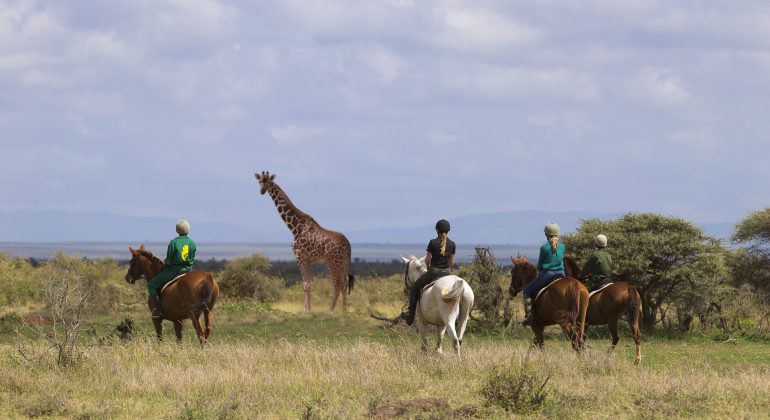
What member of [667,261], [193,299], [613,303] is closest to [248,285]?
[667,261]

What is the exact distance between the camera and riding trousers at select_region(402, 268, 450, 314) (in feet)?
51.8

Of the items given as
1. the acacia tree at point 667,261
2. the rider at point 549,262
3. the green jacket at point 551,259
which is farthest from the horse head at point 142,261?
the acacia tree at point 667,261

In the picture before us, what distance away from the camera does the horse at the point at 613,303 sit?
1747cm

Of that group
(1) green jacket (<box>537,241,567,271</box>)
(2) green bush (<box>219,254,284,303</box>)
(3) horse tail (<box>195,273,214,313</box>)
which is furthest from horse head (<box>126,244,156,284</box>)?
(2) green bush (<box>219,254,284,303</box>)

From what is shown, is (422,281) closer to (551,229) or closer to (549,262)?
(549,262)

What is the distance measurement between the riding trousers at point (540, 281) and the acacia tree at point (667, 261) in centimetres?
787

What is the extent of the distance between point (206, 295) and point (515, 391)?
811 cm

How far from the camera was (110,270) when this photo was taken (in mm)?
41719

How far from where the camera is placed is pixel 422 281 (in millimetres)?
15898

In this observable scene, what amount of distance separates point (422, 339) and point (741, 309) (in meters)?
13.4

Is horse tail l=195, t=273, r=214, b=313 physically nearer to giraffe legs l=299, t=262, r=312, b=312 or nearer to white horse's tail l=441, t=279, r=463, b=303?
white horse's tail l=441, t=279, r=463, b=303

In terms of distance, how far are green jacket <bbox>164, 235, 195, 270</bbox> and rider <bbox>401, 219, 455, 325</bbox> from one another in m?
5.00

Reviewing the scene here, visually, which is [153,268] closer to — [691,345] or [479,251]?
[479,251]

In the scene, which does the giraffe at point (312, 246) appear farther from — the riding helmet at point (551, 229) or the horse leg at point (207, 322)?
the riding helmet at point (551, 229)
